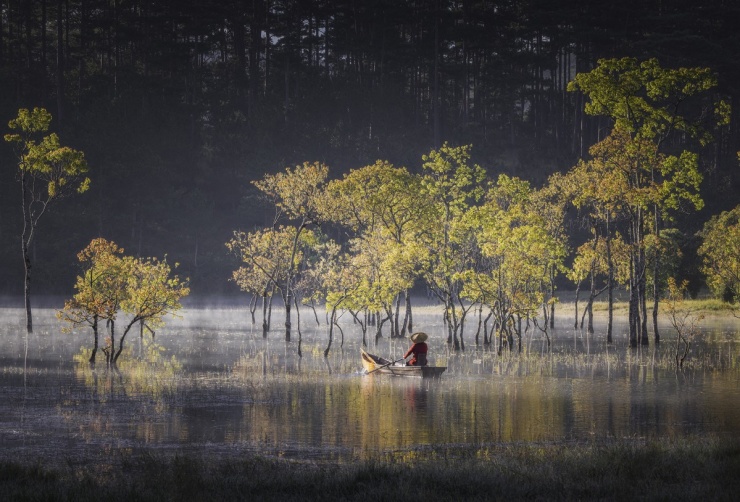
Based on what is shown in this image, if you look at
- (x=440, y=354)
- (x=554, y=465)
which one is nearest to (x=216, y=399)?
(x=554, y=465)

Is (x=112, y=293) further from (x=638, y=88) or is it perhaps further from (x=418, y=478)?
(x=418, y=478)

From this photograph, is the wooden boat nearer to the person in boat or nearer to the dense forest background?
the person in boat

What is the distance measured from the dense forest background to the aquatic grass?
4379 inches

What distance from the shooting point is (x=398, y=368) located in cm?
4984

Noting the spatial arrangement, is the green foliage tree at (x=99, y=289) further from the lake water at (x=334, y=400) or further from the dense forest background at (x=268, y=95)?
the dense forest background at (x=268, y=95)

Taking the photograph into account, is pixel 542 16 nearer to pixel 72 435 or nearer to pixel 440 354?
pixel 440 354

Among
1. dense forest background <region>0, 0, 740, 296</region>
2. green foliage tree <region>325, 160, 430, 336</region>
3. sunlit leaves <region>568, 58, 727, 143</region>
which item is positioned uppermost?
dense forest background <region>0, 0, 740, 296</region>

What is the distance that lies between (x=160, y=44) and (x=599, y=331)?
95.9m

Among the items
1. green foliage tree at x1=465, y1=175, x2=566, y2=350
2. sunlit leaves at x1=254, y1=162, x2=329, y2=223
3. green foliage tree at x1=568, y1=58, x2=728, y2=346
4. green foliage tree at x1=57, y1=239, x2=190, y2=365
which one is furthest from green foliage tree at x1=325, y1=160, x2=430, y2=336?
green foliage tree at x1=57, y1=239, x2=190, y2=365

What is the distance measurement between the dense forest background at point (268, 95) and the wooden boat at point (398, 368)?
8828 cm

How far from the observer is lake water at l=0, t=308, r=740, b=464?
29797mm

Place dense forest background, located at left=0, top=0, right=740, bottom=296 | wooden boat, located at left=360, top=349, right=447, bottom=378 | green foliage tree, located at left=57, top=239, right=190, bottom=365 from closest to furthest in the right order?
wooden boat, located at left=360, top=349, right=447, bottom=378, green foliage tree, located at left=57, top=239, right=190, bottom=365, dense forest background, located at left=0, top=0, right=740, bottom=296

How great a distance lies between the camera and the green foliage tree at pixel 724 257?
8875 cm

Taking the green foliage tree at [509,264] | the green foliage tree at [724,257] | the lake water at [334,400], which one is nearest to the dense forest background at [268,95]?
the green foliage tree at [724,257]
